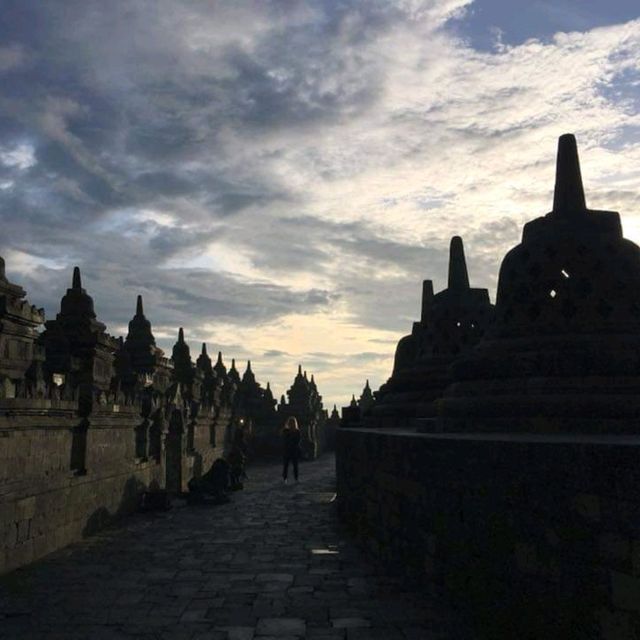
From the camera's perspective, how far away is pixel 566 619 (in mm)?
4586

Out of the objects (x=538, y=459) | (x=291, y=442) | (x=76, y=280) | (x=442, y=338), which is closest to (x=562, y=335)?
(x=538, y=459)

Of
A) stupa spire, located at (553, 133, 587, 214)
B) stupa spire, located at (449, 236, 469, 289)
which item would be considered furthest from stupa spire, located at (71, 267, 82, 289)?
stupa spire, located at (553, 133, 587, 214)

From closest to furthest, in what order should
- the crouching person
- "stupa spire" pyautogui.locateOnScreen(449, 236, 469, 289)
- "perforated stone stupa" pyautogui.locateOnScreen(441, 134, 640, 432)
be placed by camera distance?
"perforated stone stupa" pyautogui.locateOnScreen(441, 134, 640, 432) < "stupa spire" pyautogui.locateOnScreen(449, 236, 469, 289) < the crouching person

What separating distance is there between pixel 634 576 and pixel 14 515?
6929 millimetres

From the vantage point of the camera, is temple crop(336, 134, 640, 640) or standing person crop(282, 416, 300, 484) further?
standing person crop(282, 416, 300, 484)

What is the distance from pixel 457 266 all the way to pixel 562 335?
249 inches

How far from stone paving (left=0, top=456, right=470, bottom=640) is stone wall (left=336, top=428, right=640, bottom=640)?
1.60ft

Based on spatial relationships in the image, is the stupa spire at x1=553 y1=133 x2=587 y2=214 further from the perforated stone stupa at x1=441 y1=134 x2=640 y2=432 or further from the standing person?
the standing person

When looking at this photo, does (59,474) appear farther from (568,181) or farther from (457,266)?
(457,266)

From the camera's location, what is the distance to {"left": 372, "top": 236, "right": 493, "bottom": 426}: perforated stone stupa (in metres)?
13.4

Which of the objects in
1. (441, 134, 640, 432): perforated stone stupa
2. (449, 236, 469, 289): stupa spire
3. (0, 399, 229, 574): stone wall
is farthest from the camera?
(449, 236, 469, 289): stupa spire

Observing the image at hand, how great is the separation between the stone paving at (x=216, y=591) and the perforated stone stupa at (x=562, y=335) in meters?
2.22

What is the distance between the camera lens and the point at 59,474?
1003 centimetres

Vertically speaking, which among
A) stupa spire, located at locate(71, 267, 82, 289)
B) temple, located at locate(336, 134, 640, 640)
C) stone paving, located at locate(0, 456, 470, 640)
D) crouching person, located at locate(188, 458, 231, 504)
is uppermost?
stupa spire, located at locate(71, 267, 82, 289)
